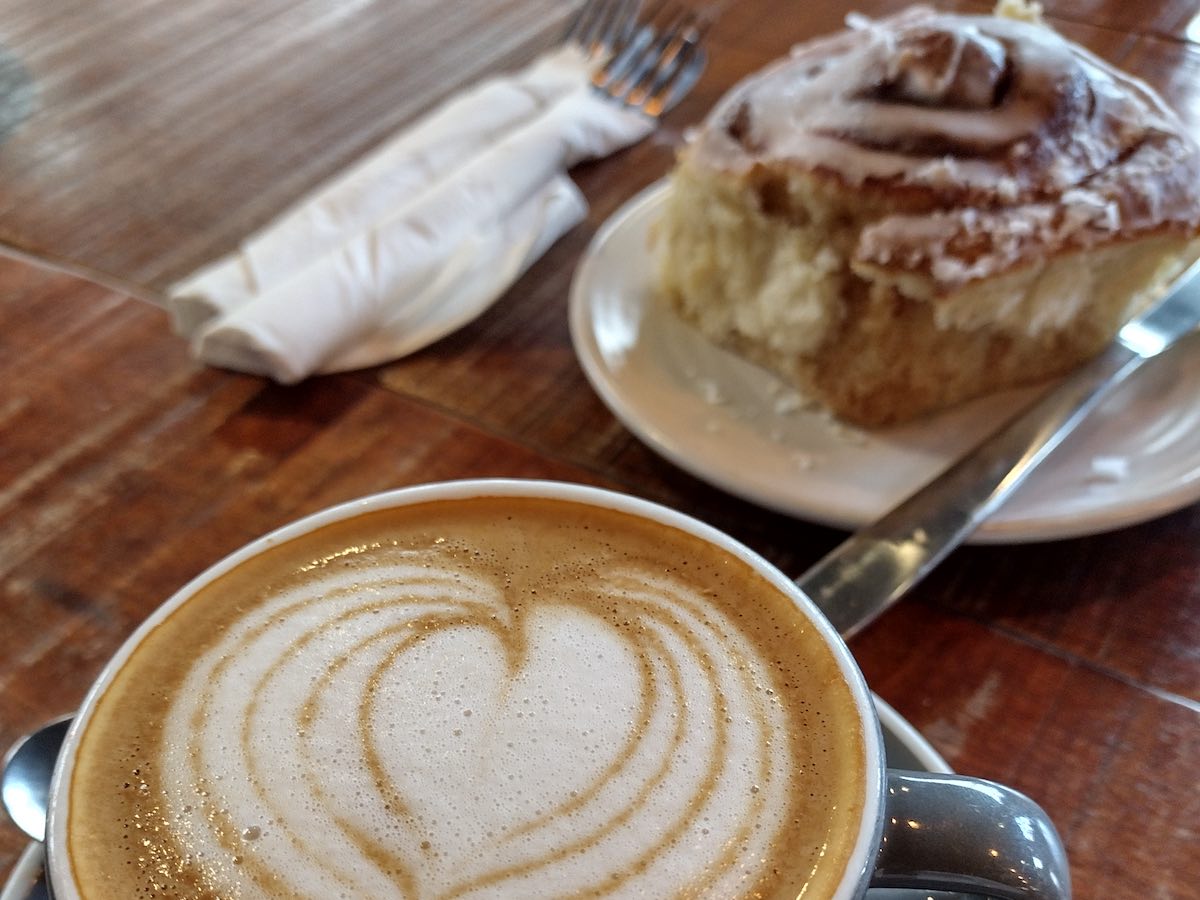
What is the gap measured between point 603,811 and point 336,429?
57 cm

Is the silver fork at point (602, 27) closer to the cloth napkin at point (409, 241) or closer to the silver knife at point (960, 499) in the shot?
the cloth napkin at point (409, 241)

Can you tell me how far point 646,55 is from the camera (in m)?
1.49

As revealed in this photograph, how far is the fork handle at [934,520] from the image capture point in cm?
69

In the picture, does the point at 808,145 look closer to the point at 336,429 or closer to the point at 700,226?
the point at 700,226

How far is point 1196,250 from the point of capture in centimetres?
97

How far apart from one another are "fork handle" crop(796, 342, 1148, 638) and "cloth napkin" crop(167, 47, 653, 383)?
0.51m

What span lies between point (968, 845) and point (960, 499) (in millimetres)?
355

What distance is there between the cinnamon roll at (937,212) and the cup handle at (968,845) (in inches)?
19.1

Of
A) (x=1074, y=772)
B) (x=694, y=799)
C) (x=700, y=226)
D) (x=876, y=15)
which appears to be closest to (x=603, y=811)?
(x=694, y=799)

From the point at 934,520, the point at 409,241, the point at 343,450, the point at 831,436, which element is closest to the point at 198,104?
the point at 409,241

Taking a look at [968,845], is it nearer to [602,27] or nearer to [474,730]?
[474,730]

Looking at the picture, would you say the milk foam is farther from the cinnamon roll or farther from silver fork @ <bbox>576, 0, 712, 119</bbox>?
silver fork @ <bbox>576, 0, 712, 119</bbox>

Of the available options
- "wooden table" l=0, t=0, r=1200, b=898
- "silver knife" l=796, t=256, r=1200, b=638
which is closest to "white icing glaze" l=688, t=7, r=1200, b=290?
"silver knife" l=796, t=256, r=1200, b=638

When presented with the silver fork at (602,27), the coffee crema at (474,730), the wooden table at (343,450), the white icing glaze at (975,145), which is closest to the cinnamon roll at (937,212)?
the white icing glaze at (975,145)
